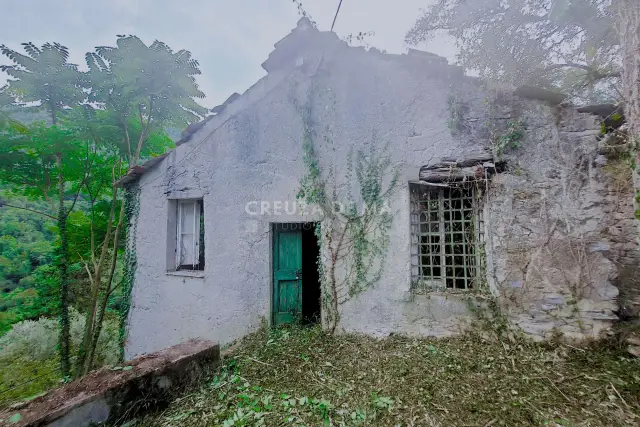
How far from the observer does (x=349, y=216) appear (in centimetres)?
470

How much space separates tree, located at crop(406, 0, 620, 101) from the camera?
523 cm

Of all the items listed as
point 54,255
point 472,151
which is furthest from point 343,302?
point 54,255

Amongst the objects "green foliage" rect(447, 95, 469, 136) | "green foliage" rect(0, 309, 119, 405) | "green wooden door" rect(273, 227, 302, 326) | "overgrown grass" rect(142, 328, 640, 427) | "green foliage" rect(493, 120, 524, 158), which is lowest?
"green foliage" rect(0, 309, 119, 405)

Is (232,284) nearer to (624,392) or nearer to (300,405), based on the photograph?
(300,405)

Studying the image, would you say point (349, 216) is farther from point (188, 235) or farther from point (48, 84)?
point (48, 84)

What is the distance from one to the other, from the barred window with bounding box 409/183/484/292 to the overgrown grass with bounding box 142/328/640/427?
2.73 feet

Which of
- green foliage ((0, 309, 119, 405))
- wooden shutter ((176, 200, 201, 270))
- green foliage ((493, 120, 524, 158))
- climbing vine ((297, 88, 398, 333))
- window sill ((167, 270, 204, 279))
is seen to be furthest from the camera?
green foliage ((0, 309, 119, 405))

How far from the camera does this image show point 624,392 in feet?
8.79

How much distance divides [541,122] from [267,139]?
419 centimetres

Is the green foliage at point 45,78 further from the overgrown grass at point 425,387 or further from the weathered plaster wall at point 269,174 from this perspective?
the overgrown grass at point 425,387

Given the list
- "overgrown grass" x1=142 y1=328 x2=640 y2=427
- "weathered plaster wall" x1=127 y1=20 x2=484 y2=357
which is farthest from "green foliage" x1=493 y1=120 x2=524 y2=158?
"overgrown grass" x1=142 y1=328 x2=640 y2=427

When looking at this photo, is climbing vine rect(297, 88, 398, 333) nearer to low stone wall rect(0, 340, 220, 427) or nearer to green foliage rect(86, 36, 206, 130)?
low stone wall rect(0, 340, 220, 427)

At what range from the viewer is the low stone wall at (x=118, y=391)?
96.1 inches

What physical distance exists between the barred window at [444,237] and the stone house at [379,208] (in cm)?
3
